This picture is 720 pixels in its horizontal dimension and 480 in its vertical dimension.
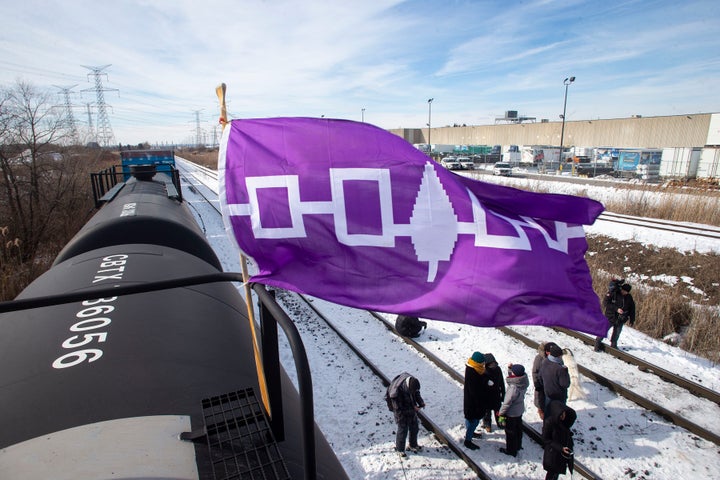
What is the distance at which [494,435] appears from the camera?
697 cm

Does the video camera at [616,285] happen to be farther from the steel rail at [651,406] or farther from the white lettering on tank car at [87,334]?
the white lettering on tank car at [87,334]

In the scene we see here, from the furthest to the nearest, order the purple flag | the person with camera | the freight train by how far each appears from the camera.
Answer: the person with camera
the purple flag
the freight train

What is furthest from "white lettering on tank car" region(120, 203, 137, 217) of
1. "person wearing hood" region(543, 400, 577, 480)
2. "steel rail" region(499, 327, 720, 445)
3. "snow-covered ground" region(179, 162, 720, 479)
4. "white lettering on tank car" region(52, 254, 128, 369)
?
"steel rail" region(499, 327, 720, 445)

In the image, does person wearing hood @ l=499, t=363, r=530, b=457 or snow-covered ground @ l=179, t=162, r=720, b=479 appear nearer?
snow-covered ground @ l=179, t=162, r=720, b=479

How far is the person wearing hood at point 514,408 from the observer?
636 cm

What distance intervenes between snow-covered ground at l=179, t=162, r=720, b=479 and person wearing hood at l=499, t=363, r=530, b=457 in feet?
0.82

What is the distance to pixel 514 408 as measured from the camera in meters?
6.36

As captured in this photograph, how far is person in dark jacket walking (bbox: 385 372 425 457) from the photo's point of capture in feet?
20.5

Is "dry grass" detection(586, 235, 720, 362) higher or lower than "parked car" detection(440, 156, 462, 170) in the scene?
lower

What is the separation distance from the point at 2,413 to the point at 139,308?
1.21 m

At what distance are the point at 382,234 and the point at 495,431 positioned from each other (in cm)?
565

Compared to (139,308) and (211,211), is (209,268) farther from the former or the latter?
(211,211)

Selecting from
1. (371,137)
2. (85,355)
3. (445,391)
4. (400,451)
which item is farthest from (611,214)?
(85,355)

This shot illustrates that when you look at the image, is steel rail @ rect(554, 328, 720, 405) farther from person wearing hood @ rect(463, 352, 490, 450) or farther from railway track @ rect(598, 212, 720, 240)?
railway track @ rect(598, 212, 720, 240)
